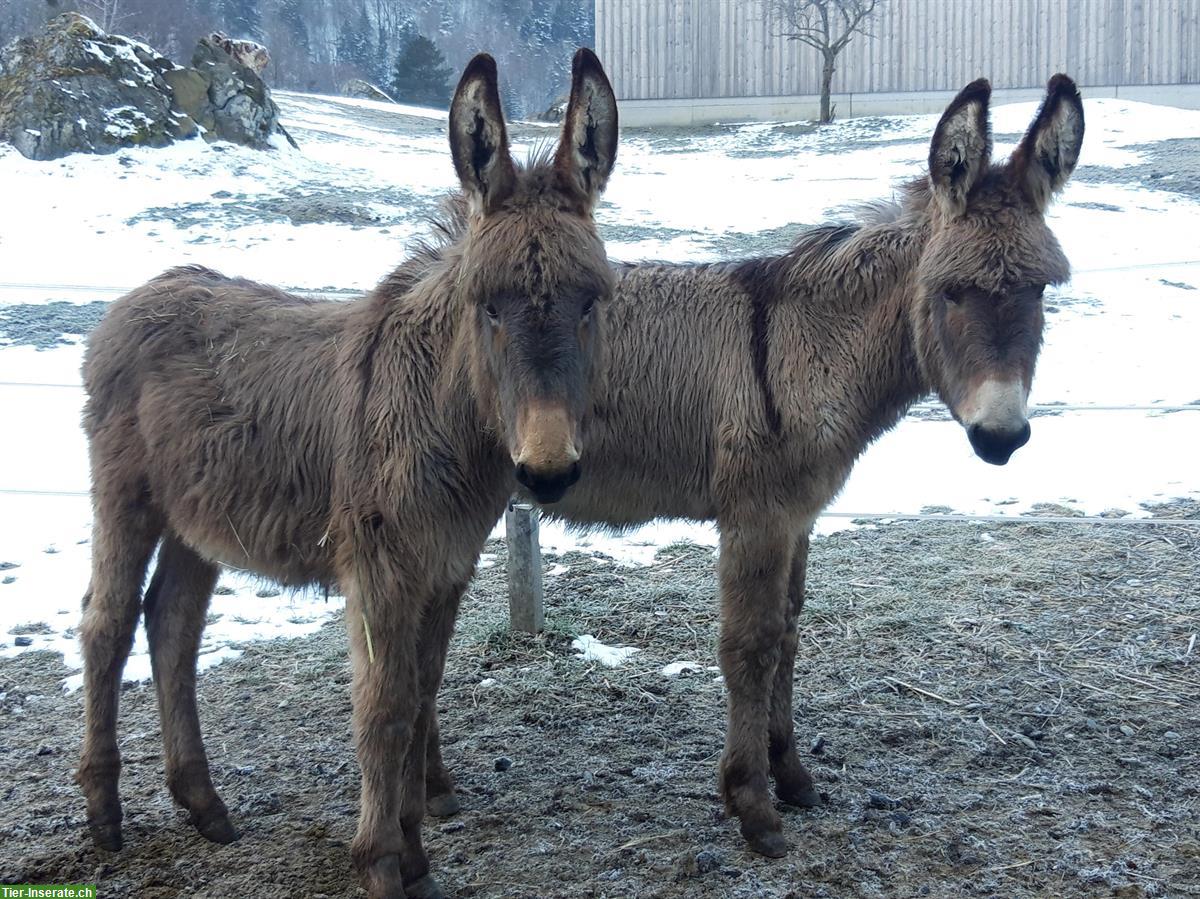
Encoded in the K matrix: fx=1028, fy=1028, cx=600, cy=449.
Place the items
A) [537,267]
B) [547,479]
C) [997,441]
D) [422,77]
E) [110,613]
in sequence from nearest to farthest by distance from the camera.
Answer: [547,479]
[537,267]
[997,441]
[110,613]
[422,77]

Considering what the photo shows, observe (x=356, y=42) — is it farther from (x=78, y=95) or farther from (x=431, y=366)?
(x=431, y=366)

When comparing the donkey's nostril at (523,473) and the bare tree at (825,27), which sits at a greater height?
the bare tree at (825,27)

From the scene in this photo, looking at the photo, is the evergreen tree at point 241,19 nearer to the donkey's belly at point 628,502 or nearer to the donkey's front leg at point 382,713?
the donkey's belly at point 628,502

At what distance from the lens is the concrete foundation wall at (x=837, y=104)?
25.1 metres

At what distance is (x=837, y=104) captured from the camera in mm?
26203

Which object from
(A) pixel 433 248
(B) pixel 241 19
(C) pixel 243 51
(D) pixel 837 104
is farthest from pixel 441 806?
(B) pixel 241 19

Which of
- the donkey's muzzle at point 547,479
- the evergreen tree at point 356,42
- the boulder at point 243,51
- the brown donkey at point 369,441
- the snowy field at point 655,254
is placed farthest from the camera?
the evergreen tree at point 356,42

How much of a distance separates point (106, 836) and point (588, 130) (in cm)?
283

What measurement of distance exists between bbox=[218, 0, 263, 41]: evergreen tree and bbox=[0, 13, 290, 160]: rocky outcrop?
41153 millimetres

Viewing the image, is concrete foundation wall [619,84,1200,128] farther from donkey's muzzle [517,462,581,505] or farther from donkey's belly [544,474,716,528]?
donkey's muzzle [517,462,581,505]

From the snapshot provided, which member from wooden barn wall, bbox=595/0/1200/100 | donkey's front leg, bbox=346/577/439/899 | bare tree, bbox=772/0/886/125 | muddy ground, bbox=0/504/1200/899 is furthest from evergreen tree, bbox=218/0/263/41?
donkey's front leg, bbox=346/577/439/899

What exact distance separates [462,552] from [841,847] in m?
1.67

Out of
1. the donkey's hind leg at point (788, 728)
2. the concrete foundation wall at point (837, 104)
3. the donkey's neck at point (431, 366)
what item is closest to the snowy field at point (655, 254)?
the donkey's neck at point (431, 366)

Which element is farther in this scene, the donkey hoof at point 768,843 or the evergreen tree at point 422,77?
the evergreen tree at point 422,77
